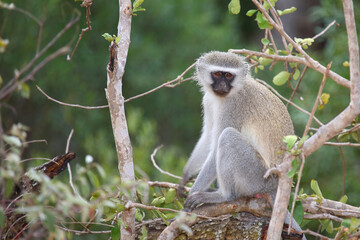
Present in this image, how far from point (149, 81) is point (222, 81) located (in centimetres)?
582

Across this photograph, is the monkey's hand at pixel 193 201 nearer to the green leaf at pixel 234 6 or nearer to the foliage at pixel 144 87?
the green leaf at pixel 234 6

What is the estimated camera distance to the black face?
5.34 meters

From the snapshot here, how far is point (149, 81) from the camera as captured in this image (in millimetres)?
11094

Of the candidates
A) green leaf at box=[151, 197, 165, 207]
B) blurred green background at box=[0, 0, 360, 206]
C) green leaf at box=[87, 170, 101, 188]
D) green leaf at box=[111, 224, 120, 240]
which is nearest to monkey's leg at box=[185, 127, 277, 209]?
green leaf at box=[151, 197, 165, 207]

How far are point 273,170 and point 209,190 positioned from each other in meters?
1.72

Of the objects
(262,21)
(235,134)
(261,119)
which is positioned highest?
(262,21)

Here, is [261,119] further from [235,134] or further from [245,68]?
[245,68]

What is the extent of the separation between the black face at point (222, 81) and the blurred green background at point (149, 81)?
238cm

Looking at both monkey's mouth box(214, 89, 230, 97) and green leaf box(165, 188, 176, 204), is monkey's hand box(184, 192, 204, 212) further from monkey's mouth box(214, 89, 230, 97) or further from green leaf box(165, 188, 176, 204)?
monkey's mouth box(214, 89, 230, 97)

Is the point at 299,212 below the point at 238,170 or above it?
below

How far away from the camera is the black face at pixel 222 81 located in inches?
210

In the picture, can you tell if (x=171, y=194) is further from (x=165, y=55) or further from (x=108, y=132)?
(x=165, y=55)

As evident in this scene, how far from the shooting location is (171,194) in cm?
477

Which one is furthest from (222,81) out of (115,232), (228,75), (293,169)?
(293,169)
